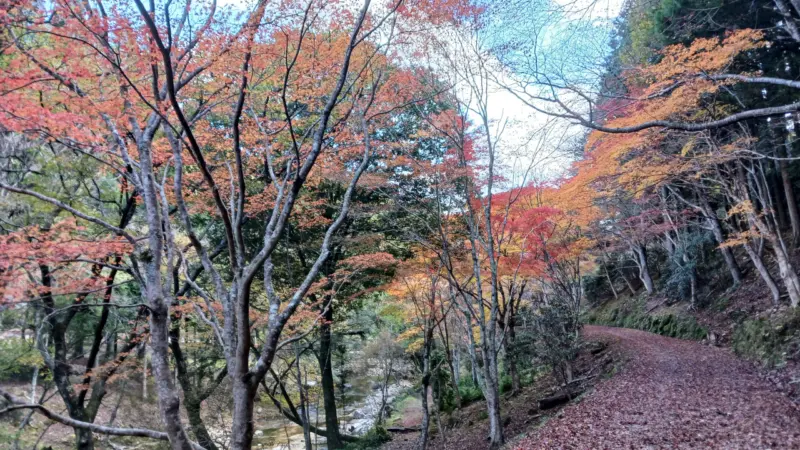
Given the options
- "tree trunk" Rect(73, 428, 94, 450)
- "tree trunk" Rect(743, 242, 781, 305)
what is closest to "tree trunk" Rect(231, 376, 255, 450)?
"tree trunk" Rect(73, 428, 94, 450)

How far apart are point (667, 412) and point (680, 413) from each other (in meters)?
0.18

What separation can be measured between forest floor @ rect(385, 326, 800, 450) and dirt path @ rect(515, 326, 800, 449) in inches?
0.4

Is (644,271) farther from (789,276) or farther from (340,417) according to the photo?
(340,417)

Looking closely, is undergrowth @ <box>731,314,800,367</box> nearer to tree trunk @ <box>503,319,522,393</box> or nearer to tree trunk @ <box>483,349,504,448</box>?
tree trunk @ <box>503,319,522,393</box>

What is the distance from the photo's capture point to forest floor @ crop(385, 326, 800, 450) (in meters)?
5.38

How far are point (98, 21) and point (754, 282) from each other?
1698 centimetres

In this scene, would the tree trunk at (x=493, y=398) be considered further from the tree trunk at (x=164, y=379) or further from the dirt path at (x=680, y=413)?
the tree trunk at (x=164, y=379)

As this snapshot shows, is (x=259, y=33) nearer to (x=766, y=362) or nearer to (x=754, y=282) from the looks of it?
(x=766, y=362)

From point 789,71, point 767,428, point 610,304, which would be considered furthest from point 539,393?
point 610,304

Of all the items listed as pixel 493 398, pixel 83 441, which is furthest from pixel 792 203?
pixel 83 441

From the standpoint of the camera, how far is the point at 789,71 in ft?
34.3

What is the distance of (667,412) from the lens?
21.2 feet

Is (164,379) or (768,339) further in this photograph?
(768,339)

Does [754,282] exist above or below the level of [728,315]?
above
